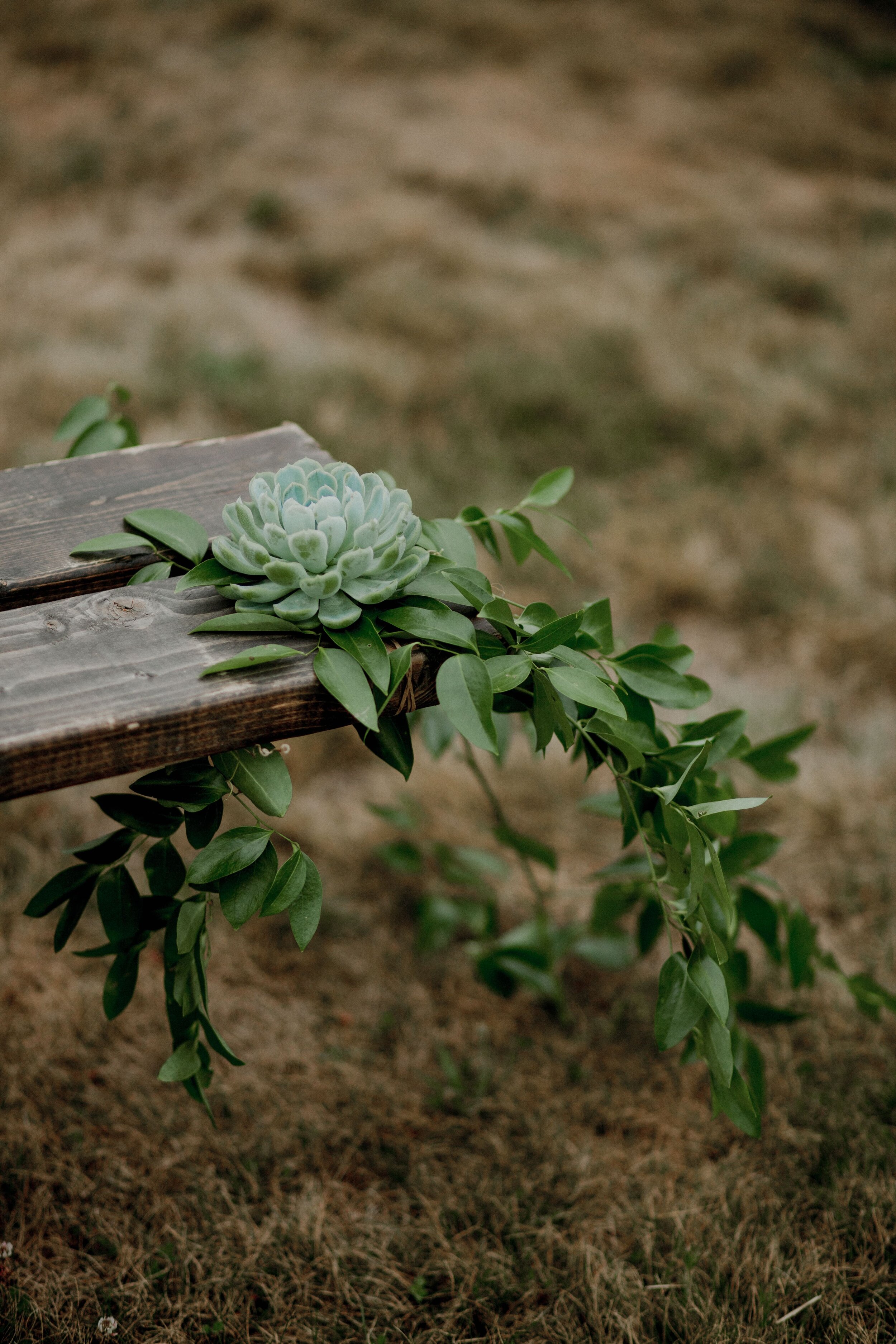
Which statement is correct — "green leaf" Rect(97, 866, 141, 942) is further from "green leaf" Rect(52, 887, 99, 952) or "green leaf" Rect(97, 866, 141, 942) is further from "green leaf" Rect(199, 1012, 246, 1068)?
"green leaf" Rect(199, 1012, 246, 1068)

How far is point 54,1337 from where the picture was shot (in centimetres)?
117

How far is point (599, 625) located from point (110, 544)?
1.95ft

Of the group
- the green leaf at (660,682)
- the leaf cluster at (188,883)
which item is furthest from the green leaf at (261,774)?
the green leaf at (660,682)

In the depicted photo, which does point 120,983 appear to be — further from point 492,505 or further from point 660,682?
point 492,505

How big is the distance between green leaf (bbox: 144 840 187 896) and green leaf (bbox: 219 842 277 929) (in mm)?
124

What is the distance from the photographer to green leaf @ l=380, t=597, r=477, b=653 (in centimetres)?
98

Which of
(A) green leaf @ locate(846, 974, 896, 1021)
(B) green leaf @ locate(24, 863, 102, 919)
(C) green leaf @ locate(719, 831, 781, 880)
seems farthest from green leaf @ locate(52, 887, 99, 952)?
(A) green leaf @ locate(846, 974, 896, 1021)

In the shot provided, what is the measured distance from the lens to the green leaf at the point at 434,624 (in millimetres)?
977

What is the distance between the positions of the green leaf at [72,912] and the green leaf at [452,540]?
558mm

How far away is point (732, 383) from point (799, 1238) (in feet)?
10.3

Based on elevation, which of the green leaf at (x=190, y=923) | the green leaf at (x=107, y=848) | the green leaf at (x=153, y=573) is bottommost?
the green leaf at (x=190, y=923)

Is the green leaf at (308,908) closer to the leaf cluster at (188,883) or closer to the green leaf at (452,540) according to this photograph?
the leaf cluster at (188,883)

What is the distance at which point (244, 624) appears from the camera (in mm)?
967

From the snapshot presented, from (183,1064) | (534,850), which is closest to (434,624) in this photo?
(183,1064)
